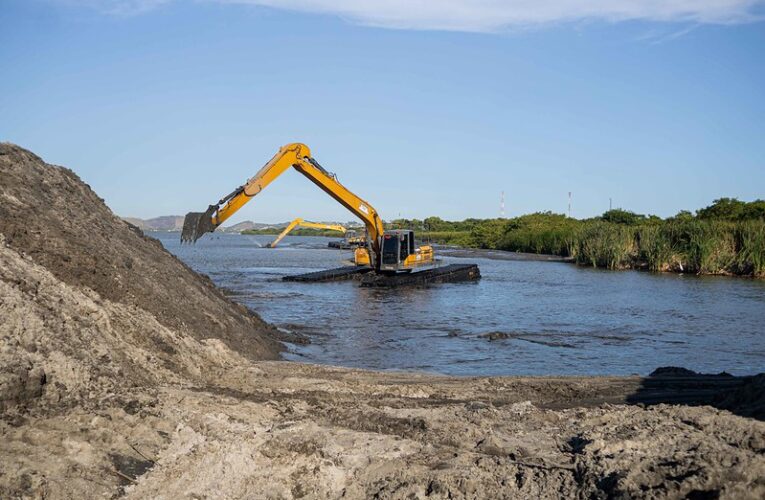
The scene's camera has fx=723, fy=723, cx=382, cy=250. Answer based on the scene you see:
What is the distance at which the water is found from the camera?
13609 millimetres

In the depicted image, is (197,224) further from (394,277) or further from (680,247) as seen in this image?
(680,247)

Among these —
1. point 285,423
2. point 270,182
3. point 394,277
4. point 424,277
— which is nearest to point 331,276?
point 394,277

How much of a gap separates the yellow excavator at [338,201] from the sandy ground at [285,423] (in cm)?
1211

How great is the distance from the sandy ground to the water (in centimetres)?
390

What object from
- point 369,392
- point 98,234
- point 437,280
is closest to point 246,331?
point 98,234

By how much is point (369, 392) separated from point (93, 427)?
140 inches

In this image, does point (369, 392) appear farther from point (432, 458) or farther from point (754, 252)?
point (754, 252)

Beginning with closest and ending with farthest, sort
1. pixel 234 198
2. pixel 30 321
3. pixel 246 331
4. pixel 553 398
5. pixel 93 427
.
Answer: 1. pixel 93 427
2. pixel 30 321
3. pixel 553 398
4. pixel 246 331
5. pixel 234 198

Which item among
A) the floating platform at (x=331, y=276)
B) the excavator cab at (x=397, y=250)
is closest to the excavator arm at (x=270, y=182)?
the excavator cab at (x=397, y=250)

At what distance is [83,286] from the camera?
9102 mm

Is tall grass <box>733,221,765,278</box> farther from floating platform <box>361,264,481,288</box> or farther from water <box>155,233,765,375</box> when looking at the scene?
floating platform <box>361,264,481,288</box>

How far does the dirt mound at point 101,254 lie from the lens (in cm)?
Answer: 942

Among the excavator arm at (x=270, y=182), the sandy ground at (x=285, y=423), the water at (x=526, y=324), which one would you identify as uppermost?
the excavator arm at (x=270, y=182)

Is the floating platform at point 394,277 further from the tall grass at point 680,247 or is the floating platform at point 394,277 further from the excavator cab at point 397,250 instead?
the tall grass at point 680,247
